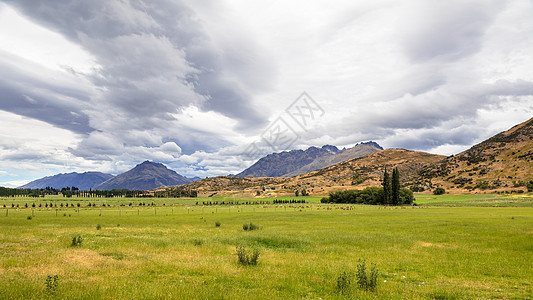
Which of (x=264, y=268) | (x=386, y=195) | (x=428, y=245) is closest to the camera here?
(x=264, y=268)

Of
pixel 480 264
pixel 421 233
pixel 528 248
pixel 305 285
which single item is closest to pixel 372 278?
pixel 305 285

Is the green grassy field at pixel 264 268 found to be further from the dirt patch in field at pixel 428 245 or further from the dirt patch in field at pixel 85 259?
the dirt patch in field at pixel 428 245

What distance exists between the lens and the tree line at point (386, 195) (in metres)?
126

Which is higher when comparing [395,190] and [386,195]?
[395,190]

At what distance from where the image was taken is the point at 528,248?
2342 cm

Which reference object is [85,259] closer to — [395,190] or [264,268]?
[264,268]

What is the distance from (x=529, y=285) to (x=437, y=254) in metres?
8.01

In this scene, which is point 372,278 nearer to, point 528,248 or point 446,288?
point 446,288

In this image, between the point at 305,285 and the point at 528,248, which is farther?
the point at 528,248

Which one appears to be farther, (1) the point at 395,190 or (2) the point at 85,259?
(1) the point at 395,190

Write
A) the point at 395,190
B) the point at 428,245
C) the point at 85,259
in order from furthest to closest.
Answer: the point at 395,190
the point at 428,245
the point at 85,259

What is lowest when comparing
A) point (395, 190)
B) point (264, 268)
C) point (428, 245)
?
point (395, 190)

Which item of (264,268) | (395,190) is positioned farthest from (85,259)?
(395,190)

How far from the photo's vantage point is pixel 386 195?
423 feet
